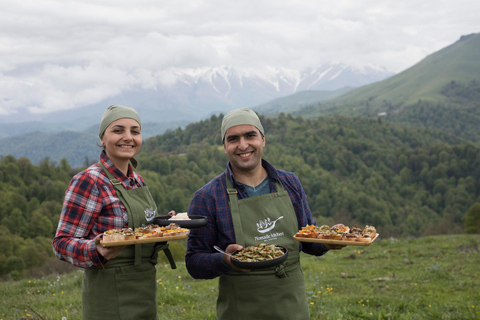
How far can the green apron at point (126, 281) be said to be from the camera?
133 inches

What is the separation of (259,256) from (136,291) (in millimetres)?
1110

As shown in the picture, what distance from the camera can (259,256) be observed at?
325 cm

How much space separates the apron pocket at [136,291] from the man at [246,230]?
38 centimetres

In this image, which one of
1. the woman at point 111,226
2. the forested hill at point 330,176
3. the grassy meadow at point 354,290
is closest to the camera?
the woman at point 111,226

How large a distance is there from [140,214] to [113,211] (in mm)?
238

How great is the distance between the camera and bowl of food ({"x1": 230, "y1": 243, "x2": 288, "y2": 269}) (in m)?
3.14

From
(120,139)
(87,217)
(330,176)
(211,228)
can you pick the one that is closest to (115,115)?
Result: (120,139)

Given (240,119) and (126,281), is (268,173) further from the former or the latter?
(126,281)

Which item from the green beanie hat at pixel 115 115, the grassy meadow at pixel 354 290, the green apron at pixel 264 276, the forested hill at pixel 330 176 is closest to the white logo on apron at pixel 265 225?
the green apron at pixel 264 276

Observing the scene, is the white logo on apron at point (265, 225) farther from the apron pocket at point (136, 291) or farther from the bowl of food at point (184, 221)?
the apron pocket at point (136, 291)

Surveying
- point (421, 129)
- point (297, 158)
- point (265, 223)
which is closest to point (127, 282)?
point (265, 223)

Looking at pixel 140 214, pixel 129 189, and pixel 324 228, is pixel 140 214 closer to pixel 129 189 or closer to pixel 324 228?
pixel 129 189

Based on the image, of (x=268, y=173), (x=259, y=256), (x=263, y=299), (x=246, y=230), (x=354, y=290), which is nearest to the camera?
(x=259, y=256)

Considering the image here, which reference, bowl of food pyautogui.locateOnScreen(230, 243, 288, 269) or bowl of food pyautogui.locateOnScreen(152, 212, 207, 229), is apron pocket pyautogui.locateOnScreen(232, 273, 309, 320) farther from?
bowl of food pyautogui.locateOnScreen(152, 212, 207, 229)
